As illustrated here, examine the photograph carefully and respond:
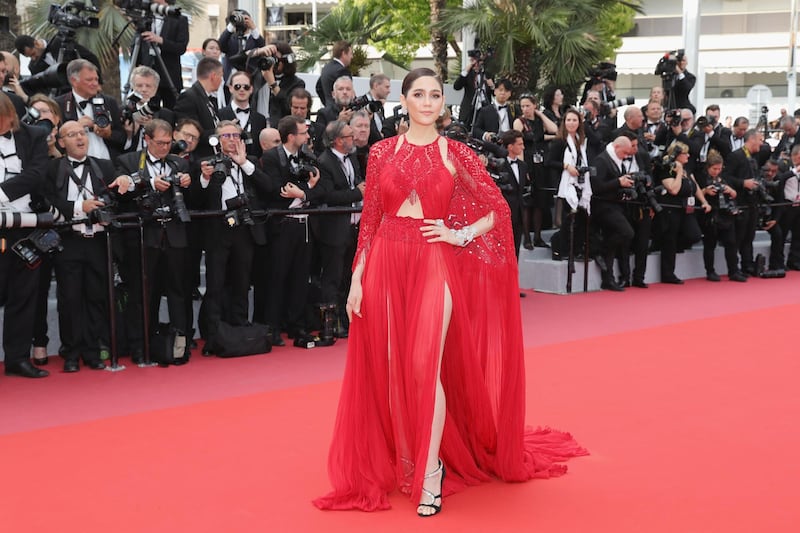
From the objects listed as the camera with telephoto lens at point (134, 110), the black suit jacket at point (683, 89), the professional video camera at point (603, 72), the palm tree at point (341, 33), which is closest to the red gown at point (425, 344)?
the camera with telephoto lens at point (134, 110)

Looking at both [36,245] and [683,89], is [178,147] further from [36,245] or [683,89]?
[683,89]

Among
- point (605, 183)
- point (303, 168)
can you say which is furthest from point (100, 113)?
point (605, 183)

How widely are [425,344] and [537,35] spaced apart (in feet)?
31.7

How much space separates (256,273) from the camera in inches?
306

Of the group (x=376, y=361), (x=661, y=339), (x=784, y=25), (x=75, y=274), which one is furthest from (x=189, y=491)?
(x=784, y=25)

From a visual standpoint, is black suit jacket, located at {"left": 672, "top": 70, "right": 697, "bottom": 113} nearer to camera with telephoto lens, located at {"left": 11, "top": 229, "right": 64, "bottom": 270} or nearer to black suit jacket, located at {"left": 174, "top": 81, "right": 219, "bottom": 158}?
black suit jacket, located at {"left": 174, "top": 81, "right": 219, "bottom": 158}

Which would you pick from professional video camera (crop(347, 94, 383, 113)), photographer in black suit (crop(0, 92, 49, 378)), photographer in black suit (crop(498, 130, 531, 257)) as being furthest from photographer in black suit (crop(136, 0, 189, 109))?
photographer in black suit (crop(498, 130, 531, 257))

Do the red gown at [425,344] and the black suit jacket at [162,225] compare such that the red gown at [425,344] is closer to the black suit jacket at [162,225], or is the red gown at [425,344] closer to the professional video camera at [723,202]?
the black suit jacket at [162,225]

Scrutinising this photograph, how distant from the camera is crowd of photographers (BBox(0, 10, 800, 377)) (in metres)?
6.55

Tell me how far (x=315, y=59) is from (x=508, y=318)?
14.2 meters

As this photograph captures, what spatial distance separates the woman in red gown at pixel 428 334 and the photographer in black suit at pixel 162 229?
280 cm

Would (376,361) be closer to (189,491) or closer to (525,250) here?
(189,491)

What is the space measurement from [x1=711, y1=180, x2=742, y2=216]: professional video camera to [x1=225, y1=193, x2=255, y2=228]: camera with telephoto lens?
656 cm

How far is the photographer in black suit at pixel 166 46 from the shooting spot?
28.2 feet
